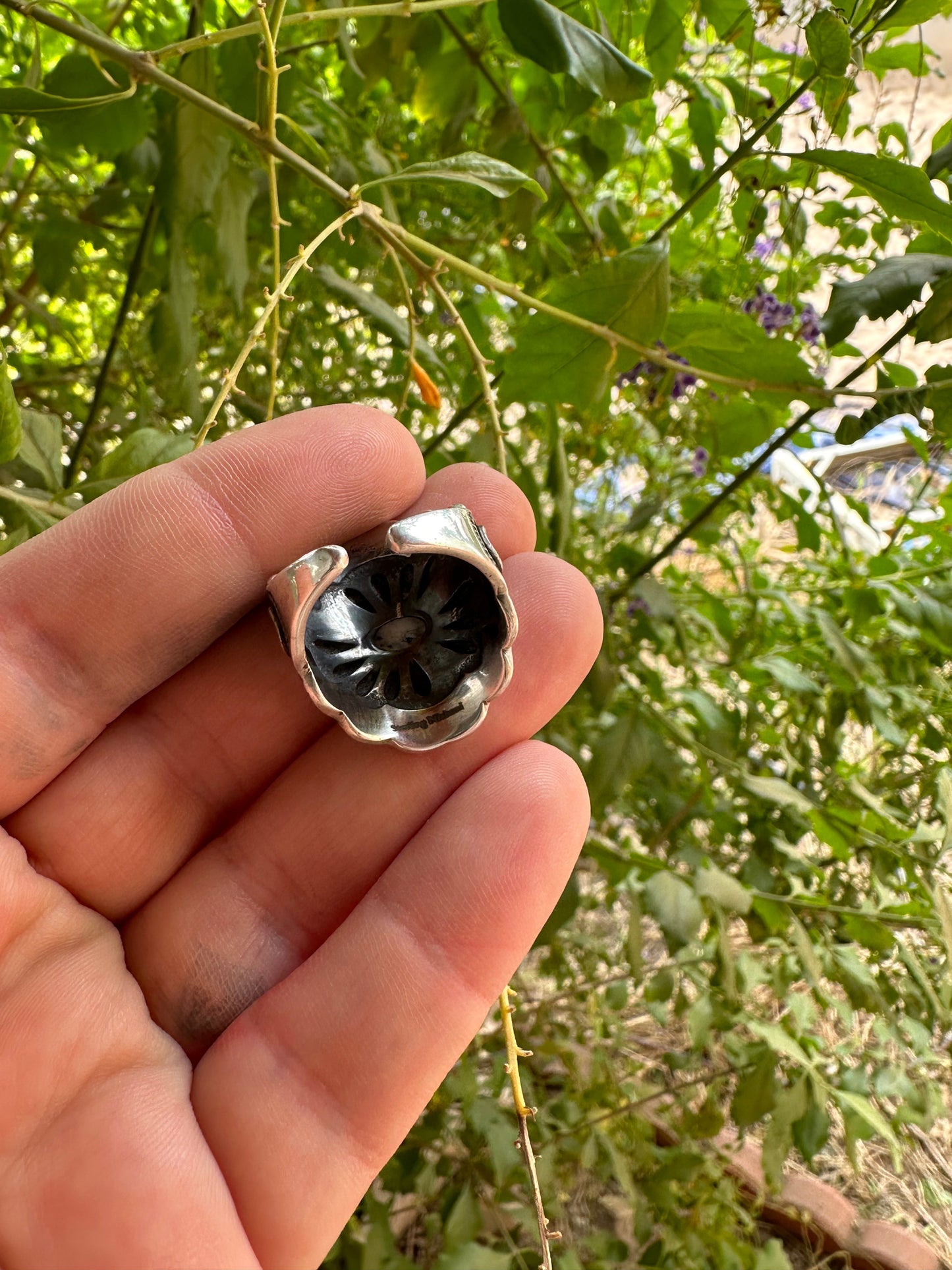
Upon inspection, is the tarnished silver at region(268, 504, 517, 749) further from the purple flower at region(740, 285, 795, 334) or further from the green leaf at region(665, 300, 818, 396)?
the purple flower at region(740, 285, 795, 334)

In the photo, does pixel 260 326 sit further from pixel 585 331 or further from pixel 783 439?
pixel 783 439

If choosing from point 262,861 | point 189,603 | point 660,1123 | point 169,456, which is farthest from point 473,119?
point 660,1123

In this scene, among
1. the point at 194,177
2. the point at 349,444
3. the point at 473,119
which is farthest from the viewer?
the point at 473,119

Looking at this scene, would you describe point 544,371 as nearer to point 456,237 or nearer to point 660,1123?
point 456,237

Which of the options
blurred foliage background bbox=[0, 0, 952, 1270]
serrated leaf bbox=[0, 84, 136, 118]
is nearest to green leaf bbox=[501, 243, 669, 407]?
blurred foliage background bbox=[0, 0, 952, 1270]

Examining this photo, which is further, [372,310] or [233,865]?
[372,310]

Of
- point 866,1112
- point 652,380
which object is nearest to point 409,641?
point 652,380

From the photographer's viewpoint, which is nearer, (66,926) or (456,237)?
(66,926)

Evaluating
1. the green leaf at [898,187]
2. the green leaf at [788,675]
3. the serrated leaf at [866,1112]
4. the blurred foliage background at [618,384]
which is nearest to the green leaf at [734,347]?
the blurred foliage background at [618,384]
